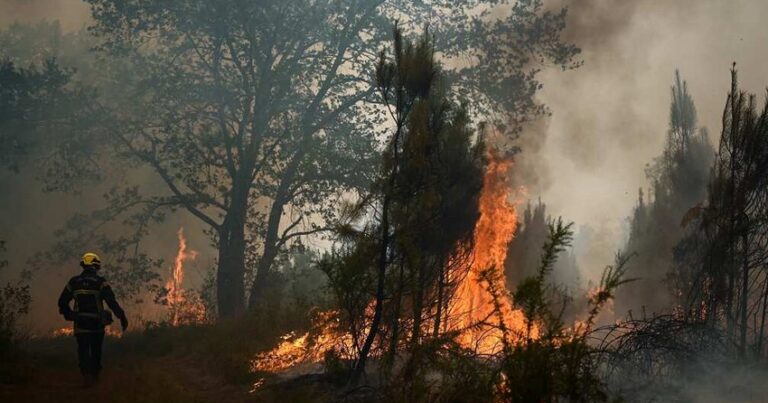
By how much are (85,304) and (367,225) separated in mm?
4372

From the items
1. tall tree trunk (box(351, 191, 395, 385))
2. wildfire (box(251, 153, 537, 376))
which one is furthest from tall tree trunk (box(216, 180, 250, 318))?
tall tree trunk (box(351, 191, 395, 385))

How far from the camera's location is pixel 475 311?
12531mm

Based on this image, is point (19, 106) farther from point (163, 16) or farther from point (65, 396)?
point (65, 396)

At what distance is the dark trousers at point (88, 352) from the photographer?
978 centimetres

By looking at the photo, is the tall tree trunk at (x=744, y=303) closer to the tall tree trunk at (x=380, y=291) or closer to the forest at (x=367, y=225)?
the forest at (x=367, y=225)

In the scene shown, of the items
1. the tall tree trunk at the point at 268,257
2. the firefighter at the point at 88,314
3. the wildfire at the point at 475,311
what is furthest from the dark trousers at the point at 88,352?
the tall tree trunk at the point at 268,257

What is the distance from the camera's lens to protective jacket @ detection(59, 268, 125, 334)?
976 cm

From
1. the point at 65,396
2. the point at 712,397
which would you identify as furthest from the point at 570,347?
A: the point at 65,396

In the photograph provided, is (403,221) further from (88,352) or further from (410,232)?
(88,352)

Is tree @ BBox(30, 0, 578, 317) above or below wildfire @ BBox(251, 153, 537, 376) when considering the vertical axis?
above

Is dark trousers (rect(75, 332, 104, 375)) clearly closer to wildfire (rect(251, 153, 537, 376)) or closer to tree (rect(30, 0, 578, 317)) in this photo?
wildfire (rect(251, 153, 537, 376))

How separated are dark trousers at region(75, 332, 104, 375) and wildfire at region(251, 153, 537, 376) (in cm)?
235

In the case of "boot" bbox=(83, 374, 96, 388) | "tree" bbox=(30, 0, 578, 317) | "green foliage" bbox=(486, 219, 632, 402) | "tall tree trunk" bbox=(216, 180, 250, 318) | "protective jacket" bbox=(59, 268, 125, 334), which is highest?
"tree" bbox=(30, 0, 578, 317)

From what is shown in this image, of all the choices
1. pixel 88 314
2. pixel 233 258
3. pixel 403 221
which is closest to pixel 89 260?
pixel 88 314
